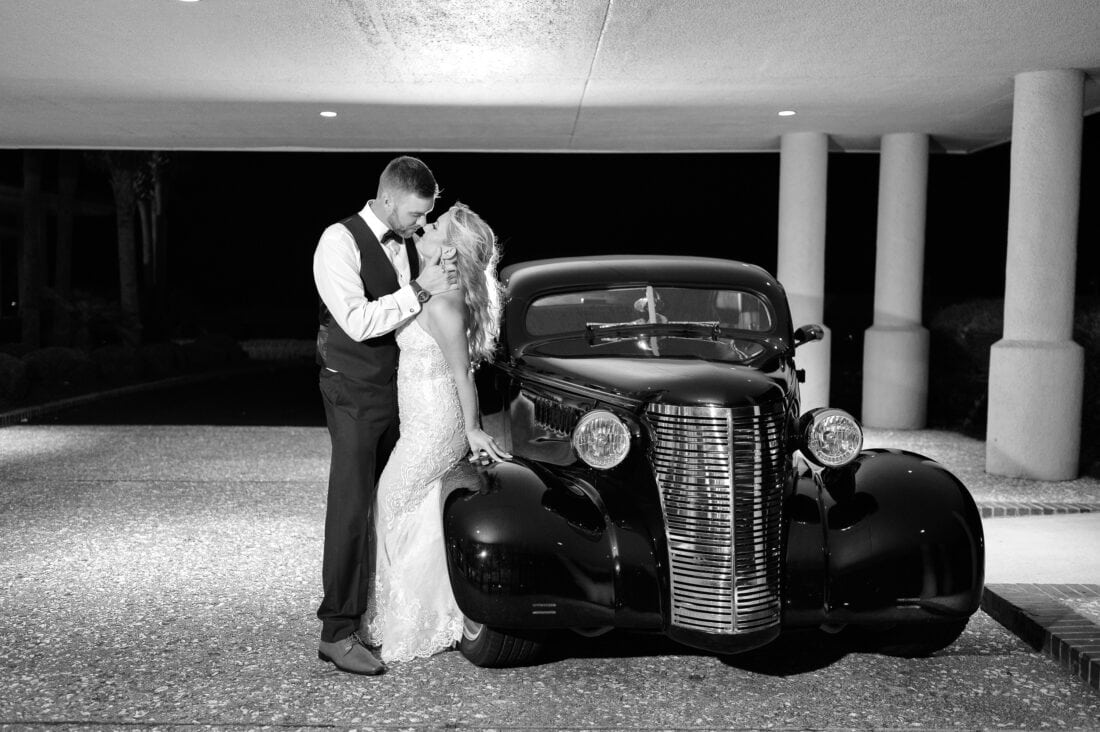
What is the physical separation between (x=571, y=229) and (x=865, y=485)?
1489 inches

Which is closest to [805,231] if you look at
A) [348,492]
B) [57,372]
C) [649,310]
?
[649,310]

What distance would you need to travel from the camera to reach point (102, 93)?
1080cm

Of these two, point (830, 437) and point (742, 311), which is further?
point (742, 311)

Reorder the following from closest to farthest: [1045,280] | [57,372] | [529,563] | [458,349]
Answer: [529,563] → [458,349] → [1045,280] → [57,372]

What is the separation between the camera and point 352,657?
4426 mm

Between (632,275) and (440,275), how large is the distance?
1.65m

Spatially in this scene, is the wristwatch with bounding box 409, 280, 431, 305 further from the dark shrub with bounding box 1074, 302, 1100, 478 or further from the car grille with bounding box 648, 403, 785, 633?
the dark shrub with bounding box 1074, 302, 1100, 478

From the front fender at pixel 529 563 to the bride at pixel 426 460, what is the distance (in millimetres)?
378

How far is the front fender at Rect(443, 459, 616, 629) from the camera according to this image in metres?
4.12

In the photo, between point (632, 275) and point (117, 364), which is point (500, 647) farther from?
point (117, 364)

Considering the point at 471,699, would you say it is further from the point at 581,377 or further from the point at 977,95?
the point at 977,95

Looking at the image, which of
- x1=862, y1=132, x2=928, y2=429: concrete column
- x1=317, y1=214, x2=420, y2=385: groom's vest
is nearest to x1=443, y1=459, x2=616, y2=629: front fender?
x1=317, y1=214, x2=420, y2=385: groom's vest

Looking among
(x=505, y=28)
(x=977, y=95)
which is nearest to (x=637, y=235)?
(x=977, y=95)

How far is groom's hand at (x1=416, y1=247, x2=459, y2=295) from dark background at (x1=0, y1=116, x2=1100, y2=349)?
75.4ft
